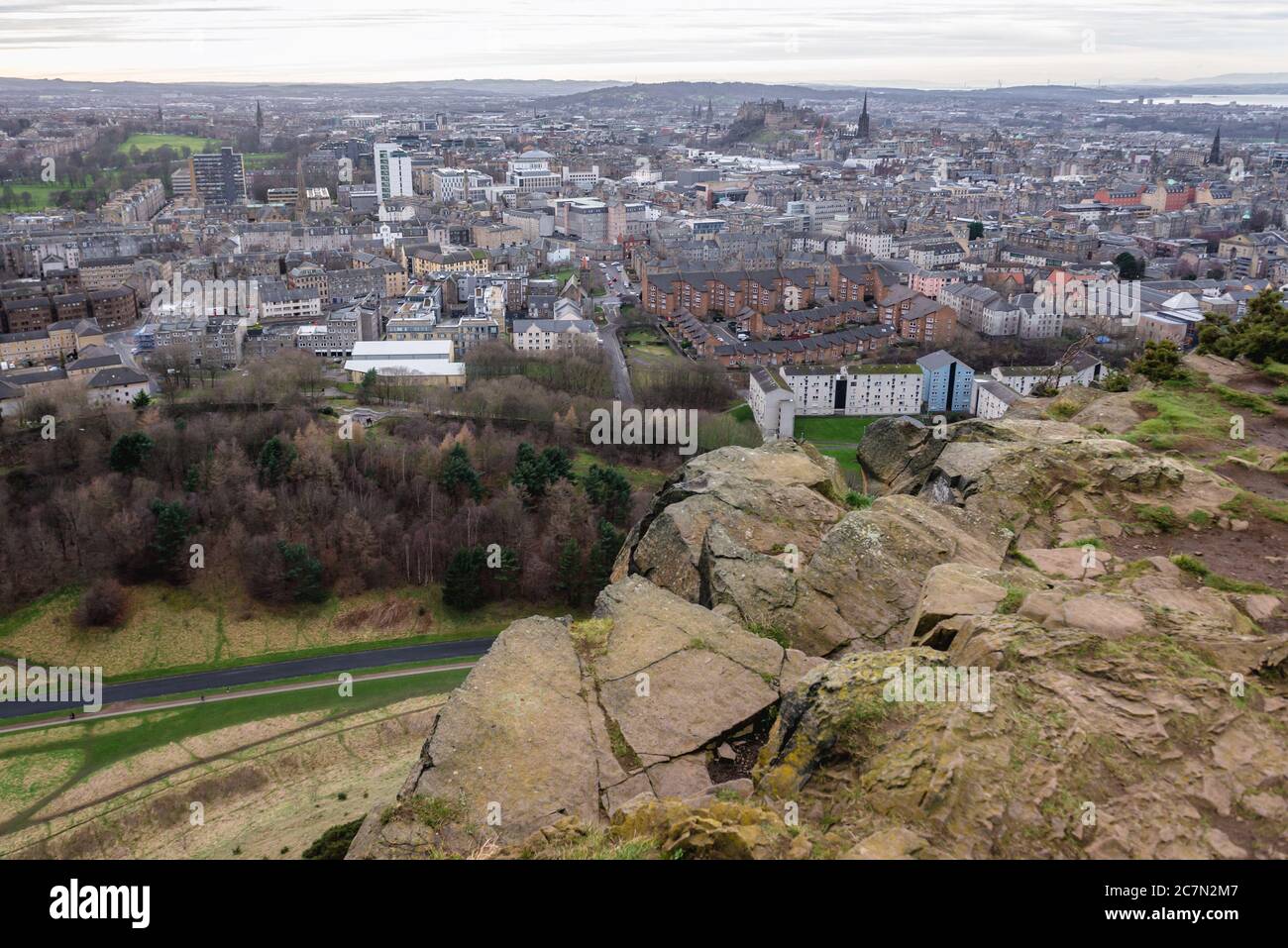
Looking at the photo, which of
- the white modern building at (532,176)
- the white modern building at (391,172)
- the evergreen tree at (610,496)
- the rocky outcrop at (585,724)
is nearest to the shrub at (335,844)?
the rocky outcrop at (585,724)

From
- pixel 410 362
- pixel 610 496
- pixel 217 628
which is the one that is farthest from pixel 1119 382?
pixel 410 362

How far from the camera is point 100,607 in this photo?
62.0 ft

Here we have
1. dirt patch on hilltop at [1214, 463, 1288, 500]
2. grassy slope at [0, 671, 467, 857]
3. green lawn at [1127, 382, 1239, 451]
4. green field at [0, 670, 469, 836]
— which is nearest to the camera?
dirt patch on hilltop at [1214, 463, 1288, 500]

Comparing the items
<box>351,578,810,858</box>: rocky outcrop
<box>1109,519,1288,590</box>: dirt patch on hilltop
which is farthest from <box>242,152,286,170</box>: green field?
<box>1109,519,1288,590</box>: dirt patch on hilltop

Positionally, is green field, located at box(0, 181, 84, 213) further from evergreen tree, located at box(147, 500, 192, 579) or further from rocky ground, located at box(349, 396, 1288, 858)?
rocky ground, located at box(349, 396, 1288, 858)

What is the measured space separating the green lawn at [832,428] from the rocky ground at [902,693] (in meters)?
19.4

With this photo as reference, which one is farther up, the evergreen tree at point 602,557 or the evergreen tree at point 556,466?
the evergreen tree at point 556,466

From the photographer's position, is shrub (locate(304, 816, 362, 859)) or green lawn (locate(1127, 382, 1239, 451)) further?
green lawn (locate(1127, 382, 1239, 451))

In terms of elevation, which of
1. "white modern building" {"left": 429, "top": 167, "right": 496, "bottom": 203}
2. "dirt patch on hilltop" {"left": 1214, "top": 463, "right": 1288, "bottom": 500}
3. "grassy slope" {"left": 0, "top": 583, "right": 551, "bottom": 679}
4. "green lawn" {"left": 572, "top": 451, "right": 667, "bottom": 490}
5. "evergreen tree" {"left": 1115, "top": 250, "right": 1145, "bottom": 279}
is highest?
"white modern building" {"left": 429, "top": 167, "right": 496, "bottom": 203}

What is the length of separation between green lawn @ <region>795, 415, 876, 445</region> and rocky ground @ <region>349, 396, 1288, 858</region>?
19.4 meters

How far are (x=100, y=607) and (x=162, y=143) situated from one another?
3361 inches

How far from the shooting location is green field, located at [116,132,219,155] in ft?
280

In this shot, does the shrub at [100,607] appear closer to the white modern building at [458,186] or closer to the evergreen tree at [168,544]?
the evergreen tree at [168,544]

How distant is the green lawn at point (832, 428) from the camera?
2825 centimetres
